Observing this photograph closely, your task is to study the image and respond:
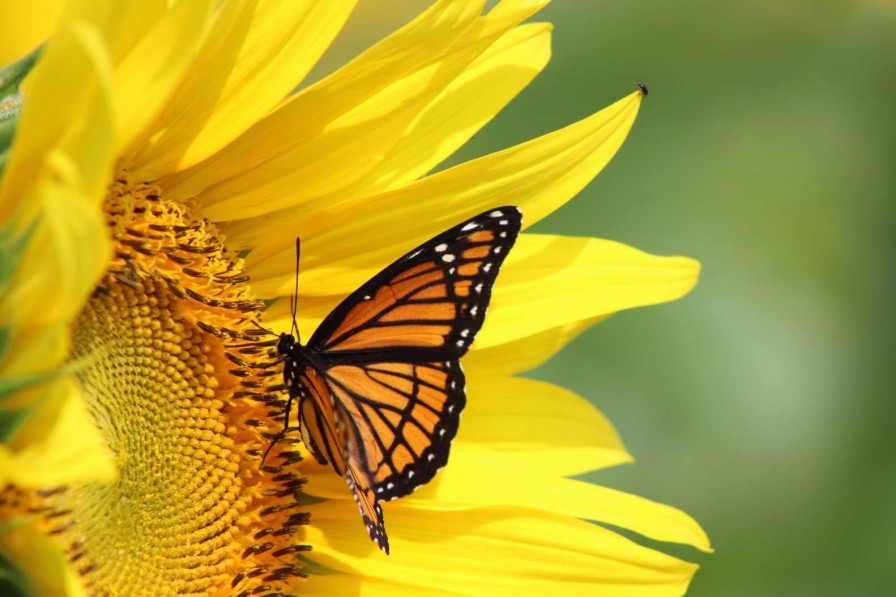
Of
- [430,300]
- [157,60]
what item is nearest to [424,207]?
[430,300]

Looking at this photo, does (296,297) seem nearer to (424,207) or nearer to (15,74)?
(424,207)

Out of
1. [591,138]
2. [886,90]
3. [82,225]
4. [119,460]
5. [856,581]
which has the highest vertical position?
[886,90]

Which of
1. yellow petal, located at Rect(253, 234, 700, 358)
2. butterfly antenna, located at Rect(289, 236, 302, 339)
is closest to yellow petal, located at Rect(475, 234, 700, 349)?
yellow petal, located at Rect(253, 234, 700, 358)

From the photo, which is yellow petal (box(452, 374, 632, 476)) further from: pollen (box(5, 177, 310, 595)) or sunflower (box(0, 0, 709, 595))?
pollen (box(5, 177, 310, 595))

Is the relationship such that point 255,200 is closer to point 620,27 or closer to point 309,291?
point 309,291

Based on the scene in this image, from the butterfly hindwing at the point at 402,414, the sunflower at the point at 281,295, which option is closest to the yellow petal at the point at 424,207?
the sunflower at the point at 281,295

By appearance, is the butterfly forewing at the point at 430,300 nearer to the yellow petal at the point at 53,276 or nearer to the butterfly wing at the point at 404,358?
the butterfly wing at the point at 404,358

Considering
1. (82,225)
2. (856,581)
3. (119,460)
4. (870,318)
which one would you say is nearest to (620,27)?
(870,318)
